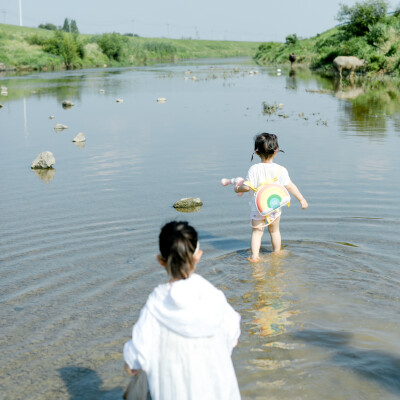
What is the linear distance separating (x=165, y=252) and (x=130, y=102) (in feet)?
79.8

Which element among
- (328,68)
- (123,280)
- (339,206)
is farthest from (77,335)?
(328,68)

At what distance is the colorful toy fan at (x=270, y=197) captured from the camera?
6.52 metres

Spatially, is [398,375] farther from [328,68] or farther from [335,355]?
[328,68]

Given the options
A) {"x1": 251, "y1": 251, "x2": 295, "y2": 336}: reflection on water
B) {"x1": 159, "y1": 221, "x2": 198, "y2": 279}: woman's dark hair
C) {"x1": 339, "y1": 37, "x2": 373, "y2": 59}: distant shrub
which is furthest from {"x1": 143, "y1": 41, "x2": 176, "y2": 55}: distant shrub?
{"x1": 159, "y1": 221, "x2": 198, "y2": 279}: woman's dark hair

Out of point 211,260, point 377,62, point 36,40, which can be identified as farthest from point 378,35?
point 36,40

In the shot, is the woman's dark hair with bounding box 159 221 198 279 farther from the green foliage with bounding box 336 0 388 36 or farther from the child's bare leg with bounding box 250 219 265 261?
the green foliage with bounding box 336 0 388 36

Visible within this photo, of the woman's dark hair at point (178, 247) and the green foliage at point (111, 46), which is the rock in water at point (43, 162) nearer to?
the woman's dark hair at point (178, 247)

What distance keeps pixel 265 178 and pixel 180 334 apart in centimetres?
392

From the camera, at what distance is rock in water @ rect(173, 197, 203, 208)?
29.3 feet

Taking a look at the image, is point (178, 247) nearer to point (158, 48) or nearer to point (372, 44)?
point (372, 44)

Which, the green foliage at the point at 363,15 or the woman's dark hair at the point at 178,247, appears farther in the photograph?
the green foliage at the point at 363,15

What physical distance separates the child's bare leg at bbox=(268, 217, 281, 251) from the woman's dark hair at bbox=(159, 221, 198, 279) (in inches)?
160

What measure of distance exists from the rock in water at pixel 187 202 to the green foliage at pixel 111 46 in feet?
273

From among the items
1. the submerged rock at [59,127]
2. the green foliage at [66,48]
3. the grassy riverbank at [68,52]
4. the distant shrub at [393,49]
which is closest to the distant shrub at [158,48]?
the grassy riverbank at [68,52]
